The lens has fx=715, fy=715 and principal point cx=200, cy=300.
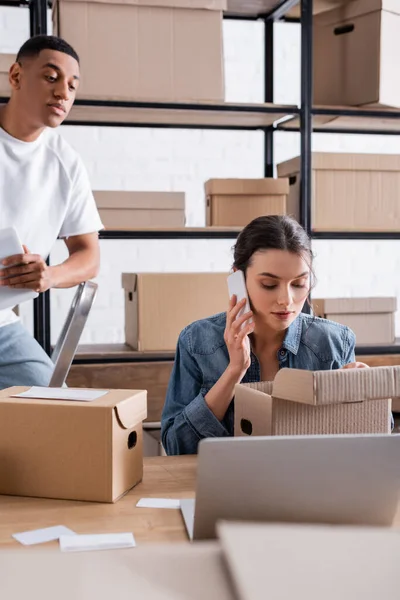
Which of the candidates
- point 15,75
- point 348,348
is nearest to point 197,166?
point 15,75

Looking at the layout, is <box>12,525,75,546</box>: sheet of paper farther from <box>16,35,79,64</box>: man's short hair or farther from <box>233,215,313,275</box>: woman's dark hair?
<box>16,35,79,64</box>: man's short hair

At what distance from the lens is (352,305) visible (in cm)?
291

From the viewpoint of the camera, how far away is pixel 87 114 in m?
2.77

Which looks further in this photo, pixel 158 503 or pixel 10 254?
pixel 10 254

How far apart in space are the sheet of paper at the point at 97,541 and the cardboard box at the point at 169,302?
1792 mm

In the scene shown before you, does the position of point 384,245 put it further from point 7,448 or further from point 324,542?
point 324,542

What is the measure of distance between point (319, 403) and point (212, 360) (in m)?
0.64

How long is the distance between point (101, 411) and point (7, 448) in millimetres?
174

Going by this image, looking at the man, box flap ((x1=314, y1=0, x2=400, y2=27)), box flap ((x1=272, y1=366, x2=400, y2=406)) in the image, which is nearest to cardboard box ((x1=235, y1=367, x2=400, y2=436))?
box flap ((x1=272, y1=366, x2=400, y2=406))

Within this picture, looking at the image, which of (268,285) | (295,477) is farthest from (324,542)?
(268,285)

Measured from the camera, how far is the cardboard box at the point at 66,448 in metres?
1.09

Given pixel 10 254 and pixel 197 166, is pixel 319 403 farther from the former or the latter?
pixel 197 166

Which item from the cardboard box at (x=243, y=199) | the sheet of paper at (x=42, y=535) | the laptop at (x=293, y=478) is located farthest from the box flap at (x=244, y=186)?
the laptop at (x=293, y=478)

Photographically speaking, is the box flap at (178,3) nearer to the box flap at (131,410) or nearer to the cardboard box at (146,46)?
the cardboard box at (146,46)
